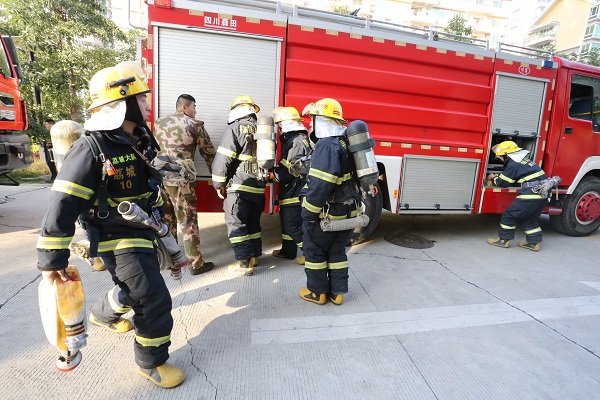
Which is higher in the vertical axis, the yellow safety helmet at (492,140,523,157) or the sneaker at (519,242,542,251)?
the yellow safety helmet at (492,140,523,157)

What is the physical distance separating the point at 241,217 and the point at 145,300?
170 cm

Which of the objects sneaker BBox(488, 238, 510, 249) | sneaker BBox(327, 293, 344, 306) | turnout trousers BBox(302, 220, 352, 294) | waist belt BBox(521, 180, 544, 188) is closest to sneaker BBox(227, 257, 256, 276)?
turnout trousers BBox(302, 220, 352, 294)

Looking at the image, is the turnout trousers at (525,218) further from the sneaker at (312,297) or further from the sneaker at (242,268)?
the sneaker at (242,268)

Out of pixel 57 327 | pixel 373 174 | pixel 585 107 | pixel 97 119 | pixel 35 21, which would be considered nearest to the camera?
pixel 57 327

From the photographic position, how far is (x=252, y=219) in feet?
12.3

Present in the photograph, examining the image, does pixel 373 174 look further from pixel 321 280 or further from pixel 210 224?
pixel 210 224

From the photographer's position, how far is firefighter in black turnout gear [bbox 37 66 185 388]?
5.42 ft

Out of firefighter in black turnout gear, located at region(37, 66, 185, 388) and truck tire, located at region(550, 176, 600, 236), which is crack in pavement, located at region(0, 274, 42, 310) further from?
truck tire, located at region(550, 176, 600, 236)

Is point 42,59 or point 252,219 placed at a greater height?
point 42,59

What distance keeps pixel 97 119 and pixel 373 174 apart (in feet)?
6.37

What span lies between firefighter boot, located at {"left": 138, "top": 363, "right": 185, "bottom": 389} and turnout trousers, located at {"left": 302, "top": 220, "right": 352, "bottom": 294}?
1.35 meters

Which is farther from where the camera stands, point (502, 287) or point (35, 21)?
point (35, 21)

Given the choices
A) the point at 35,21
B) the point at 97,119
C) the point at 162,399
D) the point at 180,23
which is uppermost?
the point at 35,21

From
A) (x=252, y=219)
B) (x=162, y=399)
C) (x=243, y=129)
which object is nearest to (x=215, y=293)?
(x=252, y=219)
